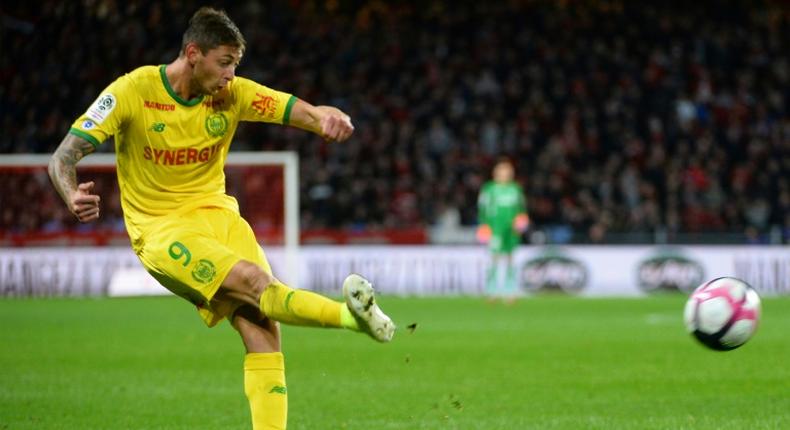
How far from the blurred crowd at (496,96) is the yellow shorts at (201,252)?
15.4 metres

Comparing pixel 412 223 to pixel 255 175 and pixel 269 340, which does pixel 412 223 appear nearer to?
pixel 255 175

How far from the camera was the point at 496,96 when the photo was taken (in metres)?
25.5

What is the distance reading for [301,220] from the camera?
2175cm

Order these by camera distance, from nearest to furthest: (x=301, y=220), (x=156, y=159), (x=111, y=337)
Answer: (x=156, y=159), (x=111, y=337), (x=301, y=220)

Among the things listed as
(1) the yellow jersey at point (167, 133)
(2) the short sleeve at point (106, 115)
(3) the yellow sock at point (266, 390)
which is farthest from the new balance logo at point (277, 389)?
(2) the short sleeve at point (106, 115)

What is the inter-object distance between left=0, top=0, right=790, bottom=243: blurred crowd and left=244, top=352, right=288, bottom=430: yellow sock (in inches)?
617

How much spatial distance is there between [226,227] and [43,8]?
50.9ft

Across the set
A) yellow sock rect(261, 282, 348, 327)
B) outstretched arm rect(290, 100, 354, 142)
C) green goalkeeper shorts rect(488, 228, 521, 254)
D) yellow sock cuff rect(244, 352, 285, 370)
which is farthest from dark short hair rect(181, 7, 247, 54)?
green goalkeeper shorts rect(488, 228, 521, 254)

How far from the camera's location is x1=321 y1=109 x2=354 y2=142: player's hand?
534cm

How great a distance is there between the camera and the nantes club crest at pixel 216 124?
549 cm

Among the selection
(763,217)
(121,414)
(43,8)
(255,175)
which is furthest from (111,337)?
(763,217)

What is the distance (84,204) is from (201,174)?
33.0 inches

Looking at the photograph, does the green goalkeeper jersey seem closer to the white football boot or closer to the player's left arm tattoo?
the player's left arm tattoo

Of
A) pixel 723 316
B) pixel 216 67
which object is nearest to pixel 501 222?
pixel 723 316
